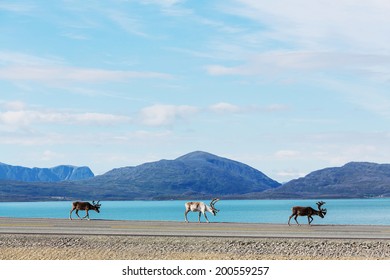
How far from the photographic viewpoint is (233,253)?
3809cm

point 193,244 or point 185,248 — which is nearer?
point 185,248

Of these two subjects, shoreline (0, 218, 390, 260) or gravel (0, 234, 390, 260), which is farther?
shoreline (0, 218, 390, 260)

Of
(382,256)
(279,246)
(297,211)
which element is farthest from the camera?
(297,211)

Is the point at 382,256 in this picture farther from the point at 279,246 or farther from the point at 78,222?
the point at 78,222

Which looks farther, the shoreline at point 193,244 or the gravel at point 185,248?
the shoreline at point 193,244

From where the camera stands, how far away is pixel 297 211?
56156 millimetres

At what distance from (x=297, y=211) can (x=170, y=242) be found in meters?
17.8

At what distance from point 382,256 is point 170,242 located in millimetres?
10891

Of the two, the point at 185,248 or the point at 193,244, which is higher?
the point at 193,244
